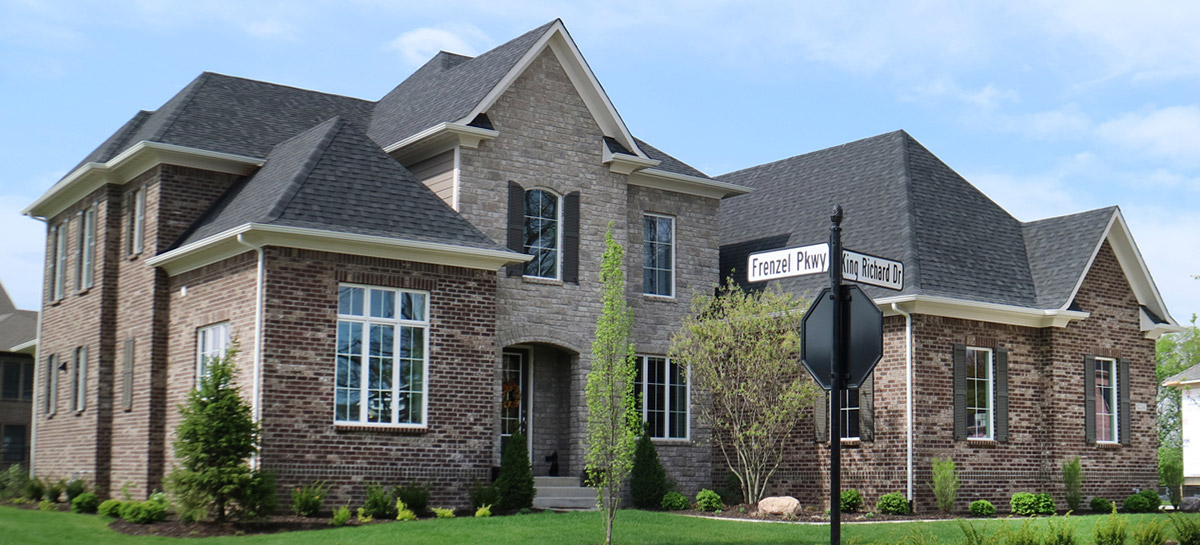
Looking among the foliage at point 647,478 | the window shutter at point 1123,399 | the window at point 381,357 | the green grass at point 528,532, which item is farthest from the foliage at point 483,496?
the window shutter at point 1123,399

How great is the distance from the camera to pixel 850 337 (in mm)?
9531

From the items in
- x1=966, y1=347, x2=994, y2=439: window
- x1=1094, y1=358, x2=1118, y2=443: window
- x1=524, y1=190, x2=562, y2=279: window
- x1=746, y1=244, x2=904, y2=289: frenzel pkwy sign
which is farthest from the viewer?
x1=1094, y1=358, x2=1118, y2=443: window

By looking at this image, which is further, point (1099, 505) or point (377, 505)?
point (1099, 505)

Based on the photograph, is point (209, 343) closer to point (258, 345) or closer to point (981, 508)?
point (258, 345)

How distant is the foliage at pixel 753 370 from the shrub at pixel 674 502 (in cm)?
109

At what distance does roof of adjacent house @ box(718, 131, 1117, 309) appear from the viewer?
24.3 m

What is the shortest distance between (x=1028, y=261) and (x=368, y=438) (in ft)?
48.4

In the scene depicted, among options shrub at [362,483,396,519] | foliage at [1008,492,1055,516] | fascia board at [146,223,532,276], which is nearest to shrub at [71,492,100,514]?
fascia board at [146,223,532,276]

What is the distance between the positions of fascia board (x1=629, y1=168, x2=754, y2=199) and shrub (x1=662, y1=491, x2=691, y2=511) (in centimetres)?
626

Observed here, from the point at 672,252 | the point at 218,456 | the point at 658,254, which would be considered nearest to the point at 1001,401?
the point at 672,252

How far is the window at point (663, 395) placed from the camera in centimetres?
2448

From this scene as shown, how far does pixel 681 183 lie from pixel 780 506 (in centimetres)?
738

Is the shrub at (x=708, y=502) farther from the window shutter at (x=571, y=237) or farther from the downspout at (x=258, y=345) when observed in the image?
the downspout at (x=258, y=345)

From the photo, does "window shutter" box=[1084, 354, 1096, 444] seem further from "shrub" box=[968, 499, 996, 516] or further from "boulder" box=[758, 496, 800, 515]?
"boulder" box=[758, 496, 800, 515]
